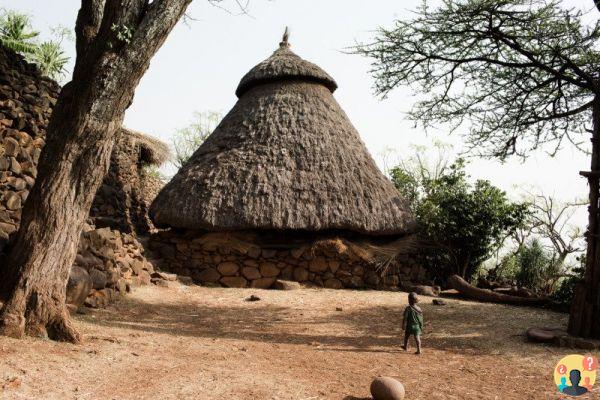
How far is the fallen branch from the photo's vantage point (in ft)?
31.1

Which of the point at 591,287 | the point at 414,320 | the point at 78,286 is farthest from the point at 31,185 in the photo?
the point at 591,287

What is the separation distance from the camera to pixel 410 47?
31.2 ft

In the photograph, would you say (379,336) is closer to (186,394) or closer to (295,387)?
(295,387)

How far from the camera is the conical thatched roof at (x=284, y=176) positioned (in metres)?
10.3

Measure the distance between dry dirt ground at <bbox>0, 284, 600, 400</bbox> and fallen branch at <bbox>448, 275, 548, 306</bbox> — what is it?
85 centimetres

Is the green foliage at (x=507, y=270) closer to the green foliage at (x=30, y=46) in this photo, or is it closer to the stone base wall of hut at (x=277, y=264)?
the stone base wall of hut at (x=277, y=264)

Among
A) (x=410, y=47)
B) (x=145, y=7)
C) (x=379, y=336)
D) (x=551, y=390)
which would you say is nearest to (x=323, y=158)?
(x=410, y=47)

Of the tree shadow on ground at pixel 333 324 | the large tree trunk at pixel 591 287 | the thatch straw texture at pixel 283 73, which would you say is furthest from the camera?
the thatch straw texture at pixel 283 73

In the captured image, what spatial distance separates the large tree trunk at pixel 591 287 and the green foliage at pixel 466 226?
432 cm

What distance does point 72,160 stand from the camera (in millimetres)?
4730

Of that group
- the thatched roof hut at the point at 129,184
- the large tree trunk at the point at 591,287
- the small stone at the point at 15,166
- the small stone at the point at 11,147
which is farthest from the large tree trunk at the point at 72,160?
the thatched roof hut at the point at 129,184

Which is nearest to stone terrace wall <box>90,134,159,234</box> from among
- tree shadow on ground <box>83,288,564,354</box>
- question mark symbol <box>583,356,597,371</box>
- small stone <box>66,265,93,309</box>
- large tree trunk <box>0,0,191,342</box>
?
tree shadow on ground <box>83,288,564,354</box>

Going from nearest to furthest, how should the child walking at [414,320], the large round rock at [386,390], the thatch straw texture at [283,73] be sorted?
the large round rock at [386,390]
the child walking at [414,320]
the thatch straw texture at [283,73]

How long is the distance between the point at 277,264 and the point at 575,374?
6303 mm
